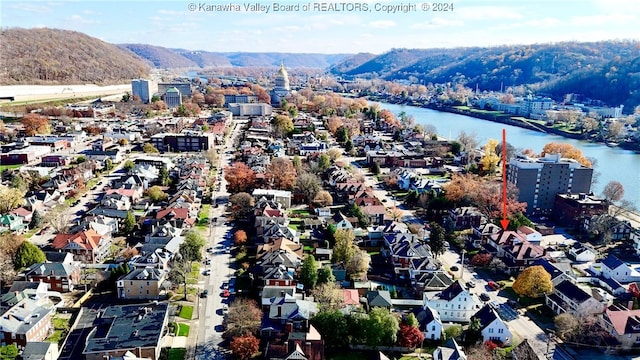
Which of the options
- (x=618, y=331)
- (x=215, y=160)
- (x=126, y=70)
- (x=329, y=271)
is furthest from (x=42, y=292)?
(x=126, y=70)

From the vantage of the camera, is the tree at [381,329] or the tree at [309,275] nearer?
the tree at [381,329]

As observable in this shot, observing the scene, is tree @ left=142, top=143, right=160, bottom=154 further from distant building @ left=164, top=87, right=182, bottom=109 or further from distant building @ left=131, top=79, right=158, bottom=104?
distant building @ left=131, top=79, right=158, bottom=104

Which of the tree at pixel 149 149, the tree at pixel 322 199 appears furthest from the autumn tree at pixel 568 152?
the tree at pixel 149 149

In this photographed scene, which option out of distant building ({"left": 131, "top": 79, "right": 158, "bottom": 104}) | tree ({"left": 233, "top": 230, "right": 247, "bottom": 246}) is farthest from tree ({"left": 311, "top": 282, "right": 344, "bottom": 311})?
distant building ({"left": 131, "top": 79, "right": 158, "bottom": 104})

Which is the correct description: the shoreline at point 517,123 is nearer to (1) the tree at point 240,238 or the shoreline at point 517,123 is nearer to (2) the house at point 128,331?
(1) the tree at point 240,238

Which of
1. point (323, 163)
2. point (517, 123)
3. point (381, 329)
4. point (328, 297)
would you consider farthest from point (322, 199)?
point (517, 123)

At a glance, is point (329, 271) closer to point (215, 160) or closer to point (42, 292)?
point (42, 292)
